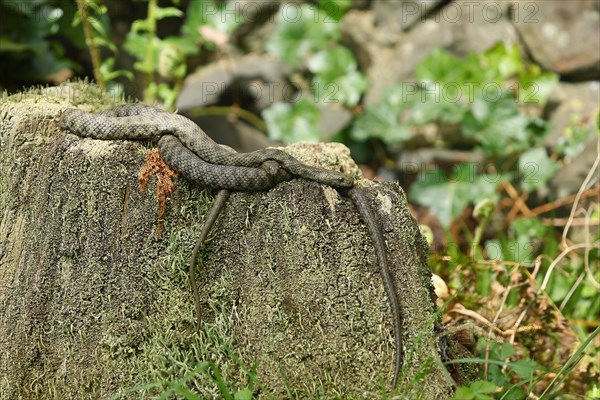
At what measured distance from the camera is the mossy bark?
3.71 m

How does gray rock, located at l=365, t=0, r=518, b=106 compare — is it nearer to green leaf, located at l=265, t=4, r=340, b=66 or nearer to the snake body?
green leaf, located at l=265, t=4, r=340, b=66

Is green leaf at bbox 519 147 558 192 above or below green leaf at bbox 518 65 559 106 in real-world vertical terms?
below

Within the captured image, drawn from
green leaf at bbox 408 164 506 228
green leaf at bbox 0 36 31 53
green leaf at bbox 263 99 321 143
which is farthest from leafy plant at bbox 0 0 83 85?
green leaf at bbox 408 164 506 228

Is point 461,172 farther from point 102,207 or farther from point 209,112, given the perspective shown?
point 102,207

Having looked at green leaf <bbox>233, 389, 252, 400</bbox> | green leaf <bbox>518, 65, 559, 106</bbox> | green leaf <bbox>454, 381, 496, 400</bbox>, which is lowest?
green leaf <bbox>454, 381, 496, 400</bbox>

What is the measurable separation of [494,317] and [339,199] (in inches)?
73.4

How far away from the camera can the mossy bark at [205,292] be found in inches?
146

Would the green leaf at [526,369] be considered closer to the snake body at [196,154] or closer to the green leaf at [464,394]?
A: the green leaf at [464,394]

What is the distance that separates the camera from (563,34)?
7613 millimetres

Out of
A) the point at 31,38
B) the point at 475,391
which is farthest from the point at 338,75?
the point at 475,391

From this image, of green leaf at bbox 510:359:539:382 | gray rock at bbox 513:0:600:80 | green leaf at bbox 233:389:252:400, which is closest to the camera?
green leaf at bbox 233:389:252:400

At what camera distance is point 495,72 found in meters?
7.82

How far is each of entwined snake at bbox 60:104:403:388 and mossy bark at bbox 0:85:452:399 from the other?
0.06 m

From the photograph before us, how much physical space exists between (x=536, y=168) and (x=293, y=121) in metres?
2.78
